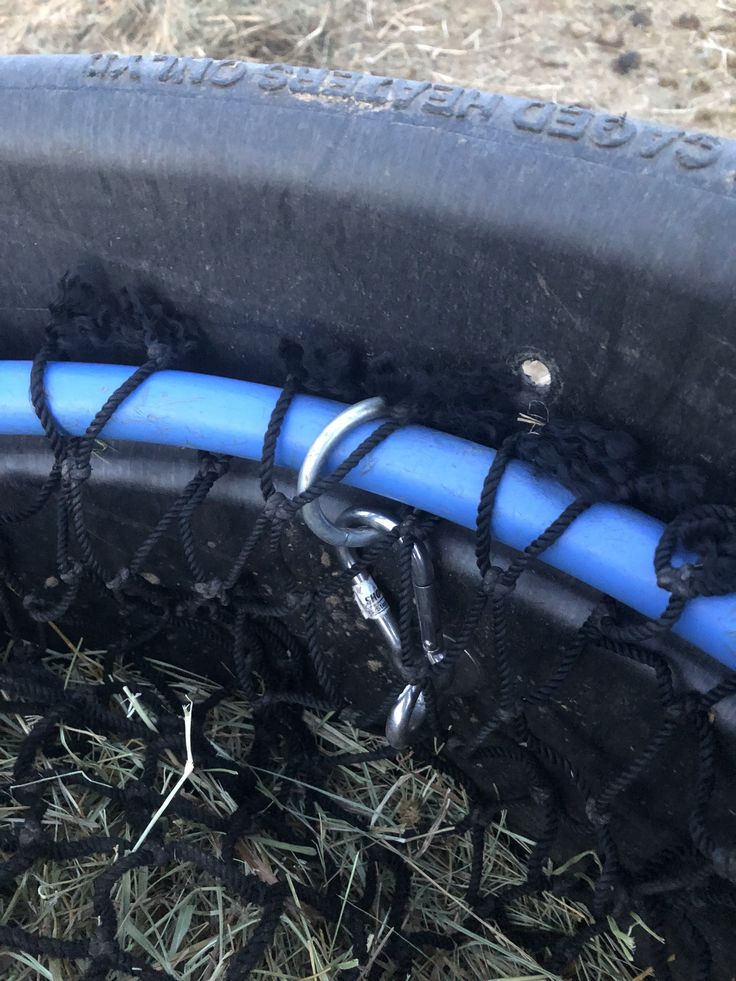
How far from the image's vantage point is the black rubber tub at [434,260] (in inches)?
24.1

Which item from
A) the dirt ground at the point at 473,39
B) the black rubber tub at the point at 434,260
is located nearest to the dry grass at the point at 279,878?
the black rubber tub at the point at 434,260

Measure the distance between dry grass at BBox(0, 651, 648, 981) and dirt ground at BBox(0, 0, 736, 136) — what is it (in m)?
0.80

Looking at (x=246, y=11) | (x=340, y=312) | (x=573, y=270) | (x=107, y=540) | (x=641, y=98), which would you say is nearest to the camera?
(x=573, y=270)

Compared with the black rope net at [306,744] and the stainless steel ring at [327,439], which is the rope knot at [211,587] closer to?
the black rope net at [306,744]

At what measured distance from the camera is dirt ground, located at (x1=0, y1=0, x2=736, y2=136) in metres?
1.13

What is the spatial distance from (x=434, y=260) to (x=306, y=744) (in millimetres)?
586

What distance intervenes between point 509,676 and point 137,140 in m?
0.49

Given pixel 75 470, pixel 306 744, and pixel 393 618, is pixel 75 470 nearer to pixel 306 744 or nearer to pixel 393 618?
pixel 393 618

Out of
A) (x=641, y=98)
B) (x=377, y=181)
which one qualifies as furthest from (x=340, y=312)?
(x=641, y=98)

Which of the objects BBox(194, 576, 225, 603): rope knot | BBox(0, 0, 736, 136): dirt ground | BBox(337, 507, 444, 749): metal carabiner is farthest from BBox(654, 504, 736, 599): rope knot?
BBox(0, 0, 736, 136): dirt ground

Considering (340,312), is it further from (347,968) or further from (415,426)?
(347,968)

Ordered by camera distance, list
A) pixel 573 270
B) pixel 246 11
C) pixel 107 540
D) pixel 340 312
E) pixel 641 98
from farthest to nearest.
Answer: pixel 246 11, pixel 641 98, pixel 107 540, pixel 340 312, pixel 573 270

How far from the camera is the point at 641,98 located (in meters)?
1.12

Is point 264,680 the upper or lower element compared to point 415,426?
lower
